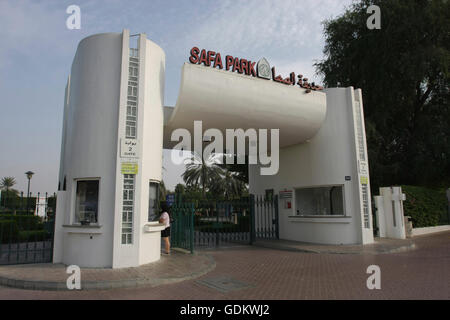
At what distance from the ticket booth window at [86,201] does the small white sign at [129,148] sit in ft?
3.71

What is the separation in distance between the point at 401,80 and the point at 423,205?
8.12 m

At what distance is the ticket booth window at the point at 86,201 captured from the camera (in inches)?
359

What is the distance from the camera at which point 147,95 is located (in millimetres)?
9758

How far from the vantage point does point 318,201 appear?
Result: 15.8m

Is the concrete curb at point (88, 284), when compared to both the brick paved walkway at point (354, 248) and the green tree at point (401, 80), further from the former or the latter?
the green tree at point (401, 80)

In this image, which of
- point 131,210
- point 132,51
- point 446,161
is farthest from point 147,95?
point 446,161

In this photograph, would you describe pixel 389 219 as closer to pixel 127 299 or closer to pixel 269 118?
pixel 269 118

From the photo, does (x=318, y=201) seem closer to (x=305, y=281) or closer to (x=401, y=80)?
(x=305, y=281)

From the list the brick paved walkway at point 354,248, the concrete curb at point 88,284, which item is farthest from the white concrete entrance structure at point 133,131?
the concrete curb at point 88,284

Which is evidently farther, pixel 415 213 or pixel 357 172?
pixel 415 213

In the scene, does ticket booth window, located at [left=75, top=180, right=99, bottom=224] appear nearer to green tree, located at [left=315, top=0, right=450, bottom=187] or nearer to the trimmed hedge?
the trimmed hedge

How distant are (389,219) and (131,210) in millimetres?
12792

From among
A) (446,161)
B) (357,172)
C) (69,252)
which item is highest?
(446,161)
